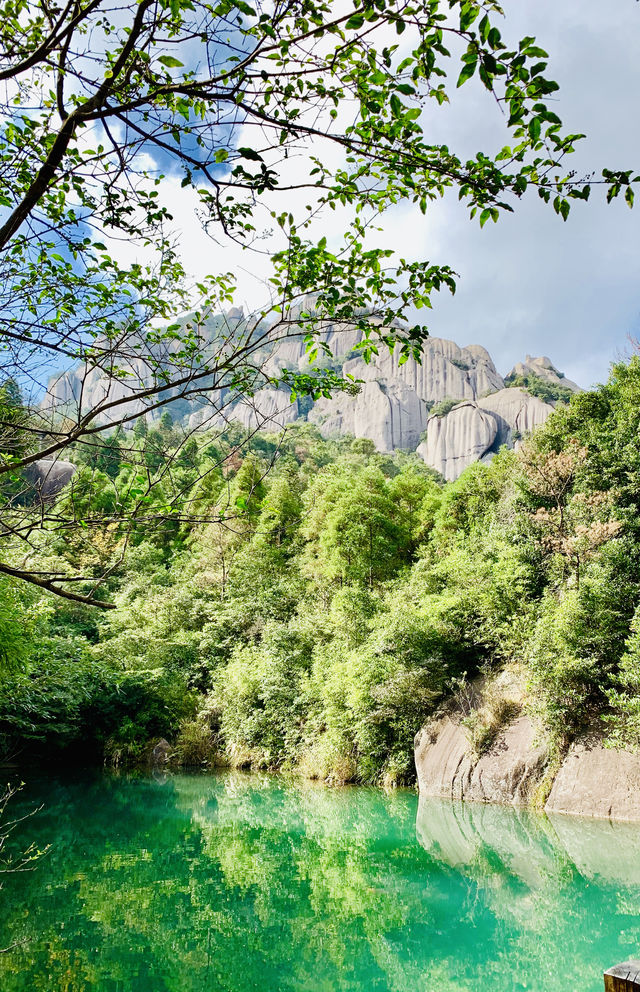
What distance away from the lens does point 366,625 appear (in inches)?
570

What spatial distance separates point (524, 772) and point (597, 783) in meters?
1.37

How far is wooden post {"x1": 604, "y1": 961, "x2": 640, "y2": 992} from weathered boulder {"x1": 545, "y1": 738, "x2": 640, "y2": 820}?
338 inches

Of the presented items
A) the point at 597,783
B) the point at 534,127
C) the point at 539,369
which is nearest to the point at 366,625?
the point at 597,783

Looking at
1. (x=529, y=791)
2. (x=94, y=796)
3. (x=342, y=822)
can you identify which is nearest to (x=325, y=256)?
(x=342, y=822)

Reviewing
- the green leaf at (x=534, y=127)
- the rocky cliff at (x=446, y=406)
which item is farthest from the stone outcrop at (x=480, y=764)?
the rocky cliff at (x=446, y=406)

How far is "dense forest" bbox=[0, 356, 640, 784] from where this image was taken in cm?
964

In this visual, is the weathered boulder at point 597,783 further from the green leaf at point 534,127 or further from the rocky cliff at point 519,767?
the green leaf at point 534,127

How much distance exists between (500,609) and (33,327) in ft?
36.7

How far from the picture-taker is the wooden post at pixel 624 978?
3.71 feet

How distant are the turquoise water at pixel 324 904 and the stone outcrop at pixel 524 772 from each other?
24.2 inches

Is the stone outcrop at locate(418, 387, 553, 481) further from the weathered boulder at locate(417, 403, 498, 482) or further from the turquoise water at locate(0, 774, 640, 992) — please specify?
the turquoise water at locate(0, 774, 640, 992)

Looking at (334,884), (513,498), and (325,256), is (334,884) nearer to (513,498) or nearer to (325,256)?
(325,256)

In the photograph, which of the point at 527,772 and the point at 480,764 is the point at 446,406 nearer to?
the point at 480,764

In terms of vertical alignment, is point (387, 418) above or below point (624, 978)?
above
